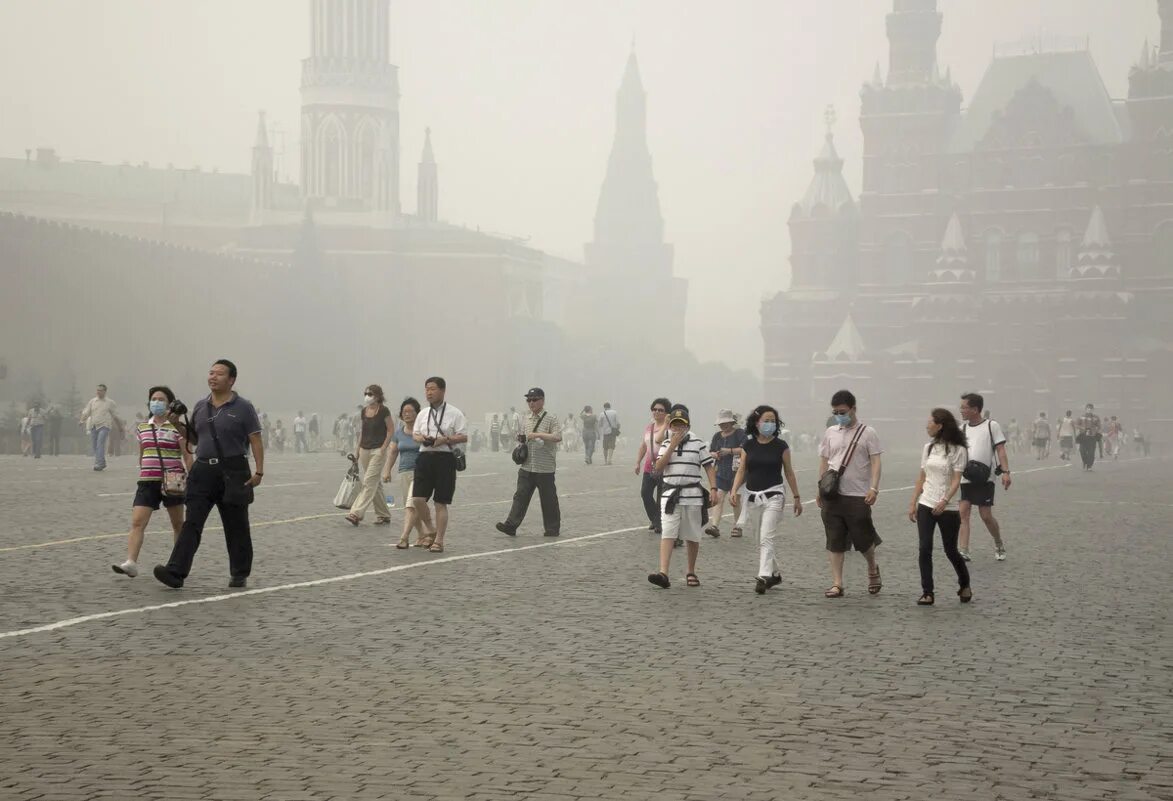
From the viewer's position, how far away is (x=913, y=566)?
54.0 ft

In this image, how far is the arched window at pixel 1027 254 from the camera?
107m

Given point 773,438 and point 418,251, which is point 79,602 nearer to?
point 773,438

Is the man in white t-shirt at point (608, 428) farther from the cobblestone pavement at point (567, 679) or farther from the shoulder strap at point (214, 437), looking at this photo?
the shoulder strap at point (214, 437)

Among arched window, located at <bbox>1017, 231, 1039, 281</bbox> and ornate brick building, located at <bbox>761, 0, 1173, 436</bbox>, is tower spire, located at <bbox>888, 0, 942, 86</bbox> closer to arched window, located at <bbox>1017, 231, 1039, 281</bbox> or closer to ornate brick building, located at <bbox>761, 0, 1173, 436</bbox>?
ornate brick building, located at <bbox>761, 0, 1173, 436</bbox>

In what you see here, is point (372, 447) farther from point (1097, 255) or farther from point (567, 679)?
point (1097, 255)

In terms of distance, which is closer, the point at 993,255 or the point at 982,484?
the point at 982,484

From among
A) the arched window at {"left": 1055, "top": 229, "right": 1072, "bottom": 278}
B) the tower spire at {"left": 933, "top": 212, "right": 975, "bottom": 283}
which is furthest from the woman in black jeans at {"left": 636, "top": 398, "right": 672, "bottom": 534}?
the arched window at {"left": 1055, "top": 229, "right": 1072, "bottom": 278}

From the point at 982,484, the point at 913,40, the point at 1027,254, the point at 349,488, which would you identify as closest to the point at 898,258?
the point at 1027,254

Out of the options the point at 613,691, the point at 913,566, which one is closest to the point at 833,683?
the point at 613,691

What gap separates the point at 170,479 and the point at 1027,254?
98327mm

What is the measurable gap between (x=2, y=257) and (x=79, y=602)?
65608 mm

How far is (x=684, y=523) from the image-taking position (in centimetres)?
1416

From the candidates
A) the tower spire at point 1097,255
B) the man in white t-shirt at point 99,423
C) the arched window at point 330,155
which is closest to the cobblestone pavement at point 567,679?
the man in white t-shirt at point 99,423

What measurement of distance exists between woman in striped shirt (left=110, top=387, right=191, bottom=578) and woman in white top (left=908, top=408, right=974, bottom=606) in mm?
5542
